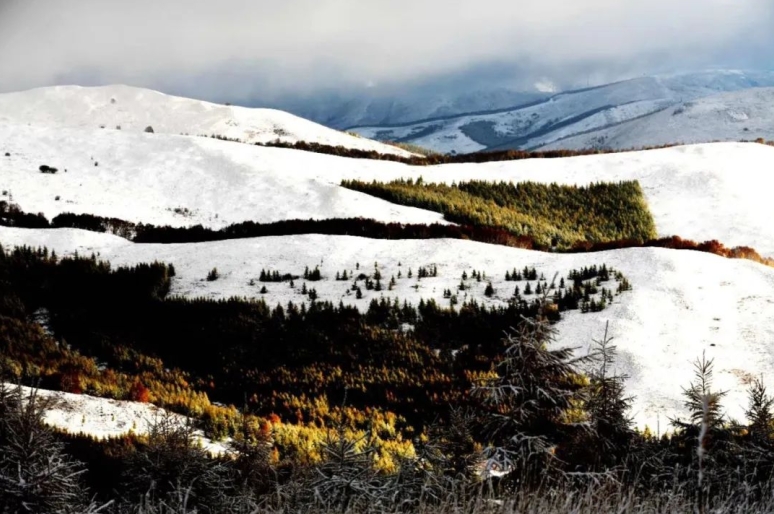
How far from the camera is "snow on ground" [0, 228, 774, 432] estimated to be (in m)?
11.7

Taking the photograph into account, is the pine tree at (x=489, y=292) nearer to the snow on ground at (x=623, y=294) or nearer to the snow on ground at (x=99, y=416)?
the snow on ground at (x=623, y=294)

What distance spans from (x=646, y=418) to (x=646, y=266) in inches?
274

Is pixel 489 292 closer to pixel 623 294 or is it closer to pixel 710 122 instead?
pixel 623 294

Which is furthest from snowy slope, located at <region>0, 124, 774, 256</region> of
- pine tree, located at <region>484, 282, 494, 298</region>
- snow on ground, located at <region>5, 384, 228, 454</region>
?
snow on ground, located at <region>5, 384, 228, 454</region>

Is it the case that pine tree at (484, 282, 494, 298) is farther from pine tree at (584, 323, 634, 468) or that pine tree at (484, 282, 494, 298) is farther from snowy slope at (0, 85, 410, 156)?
snowy slope at (0, 85, 410, 156)

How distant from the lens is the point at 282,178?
2956cm

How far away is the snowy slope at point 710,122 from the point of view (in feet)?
498

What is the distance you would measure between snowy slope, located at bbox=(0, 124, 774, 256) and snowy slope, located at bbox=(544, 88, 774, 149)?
421ft

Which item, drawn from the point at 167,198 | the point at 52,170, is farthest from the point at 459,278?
the point at 52,170

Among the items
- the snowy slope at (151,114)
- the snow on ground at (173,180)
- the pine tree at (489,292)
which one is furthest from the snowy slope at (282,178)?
the snowy slope at (151,114)

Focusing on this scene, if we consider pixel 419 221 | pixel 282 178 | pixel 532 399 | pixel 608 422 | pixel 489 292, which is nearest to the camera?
pixel 532 399

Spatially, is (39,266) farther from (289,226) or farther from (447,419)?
(447,419)

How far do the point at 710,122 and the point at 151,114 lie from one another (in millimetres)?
142885

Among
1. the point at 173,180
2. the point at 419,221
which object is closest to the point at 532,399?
the point at 419,221
